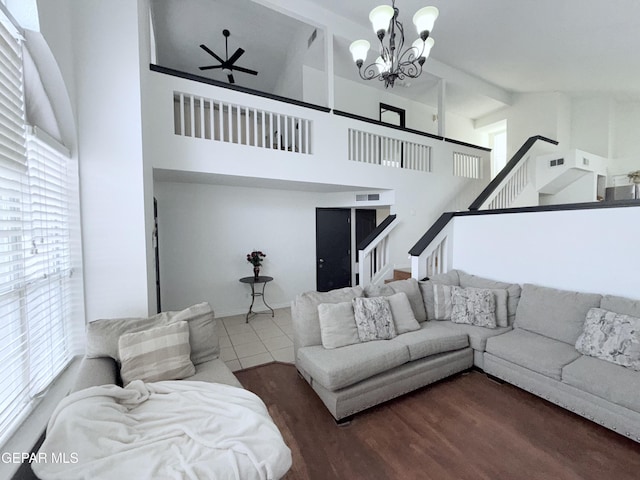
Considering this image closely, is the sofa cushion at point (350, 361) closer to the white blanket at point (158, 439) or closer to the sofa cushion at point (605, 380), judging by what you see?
the white blanket at point (158, 439)

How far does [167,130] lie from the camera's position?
2.83m

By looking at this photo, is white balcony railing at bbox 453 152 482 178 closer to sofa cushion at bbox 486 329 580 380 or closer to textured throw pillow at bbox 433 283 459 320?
textured throw pillow at bbox 433 283 459 320

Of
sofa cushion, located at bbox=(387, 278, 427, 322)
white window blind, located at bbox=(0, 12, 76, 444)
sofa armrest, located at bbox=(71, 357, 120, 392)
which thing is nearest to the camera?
white window blind, located at bbox=(0, 12, 76, 444)

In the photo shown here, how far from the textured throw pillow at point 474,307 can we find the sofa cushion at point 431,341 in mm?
258

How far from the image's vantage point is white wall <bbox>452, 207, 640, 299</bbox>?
7.53 feet

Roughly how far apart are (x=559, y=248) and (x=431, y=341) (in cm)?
169

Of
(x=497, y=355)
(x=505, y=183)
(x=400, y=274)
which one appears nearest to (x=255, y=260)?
(x=400, y=274)

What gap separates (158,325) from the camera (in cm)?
194

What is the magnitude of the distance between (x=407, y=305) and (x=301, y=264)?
2.71m

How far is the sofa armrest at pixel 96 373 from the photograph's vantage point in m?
1.44

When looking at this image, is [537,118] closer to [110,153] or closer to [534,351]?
[534,351]

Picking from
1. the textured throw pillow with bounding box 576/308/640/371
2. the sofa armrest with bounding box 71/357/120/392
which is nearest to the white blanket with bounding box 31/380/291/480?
the sofa armrest with bounding box 71/357/120/392

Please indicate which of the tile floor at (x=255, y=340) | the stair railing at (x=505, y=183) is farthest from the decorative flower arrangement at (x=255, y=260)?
the stair railing at (x=505, y=183)

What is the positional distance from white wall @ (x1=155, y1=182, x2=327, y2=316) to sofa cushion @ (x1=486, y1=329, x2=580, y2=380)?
332 centimetres
